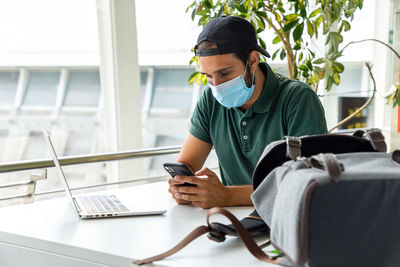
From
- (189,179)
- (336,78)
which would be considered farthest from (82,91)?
(189,179)

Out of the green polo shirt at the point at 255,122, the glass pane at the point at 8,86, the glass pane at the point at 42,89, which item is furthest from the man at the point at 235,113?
the glass pane at the point at 42,89

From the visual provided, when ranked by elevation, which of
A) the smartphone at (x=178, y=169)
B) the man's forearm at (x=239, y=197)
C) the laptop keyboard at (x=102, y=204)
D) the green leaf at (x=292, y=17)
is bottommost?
the laptop keyboard at (x=102, y=204)

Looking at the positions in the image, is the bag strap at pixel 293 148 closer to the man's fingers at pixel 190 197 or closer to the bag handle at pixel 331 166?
the bag handle at pixel 331 166

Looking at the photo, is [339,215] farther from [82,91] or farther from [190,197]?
[82,91]

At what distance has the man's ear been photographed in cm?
169

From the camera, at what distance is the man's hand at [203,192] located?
4.98ft

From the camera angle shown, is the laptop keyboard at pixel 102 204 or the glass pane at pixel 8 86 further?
the glass pane at pixel 8 86

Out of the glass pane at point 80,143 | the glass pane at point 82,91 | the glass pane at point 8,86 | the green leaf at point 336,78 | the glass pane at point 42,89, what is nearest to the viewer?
the green leaf at point 336,78

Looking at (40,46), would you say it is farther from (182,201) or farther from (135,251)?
(135,251)

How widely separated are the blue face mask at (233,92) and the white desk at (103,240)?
0.41 m

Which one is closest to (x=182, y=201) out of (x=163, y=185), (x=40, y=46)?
(x=163, y=185)

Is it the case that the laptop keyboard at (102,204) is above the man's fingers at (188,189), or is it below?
below

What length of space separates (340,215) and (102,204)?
90cm

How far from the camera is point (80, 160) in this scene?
215cm
